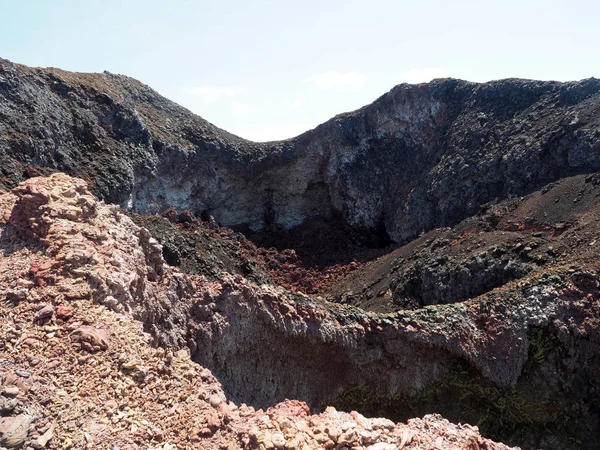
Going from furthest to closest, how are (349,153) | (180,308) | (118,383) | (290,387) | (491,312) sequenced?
(349,153), (491,312), (290,387), (180,308), (118,383)

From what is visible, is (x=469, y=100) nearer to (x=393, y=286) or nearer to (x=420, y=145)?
(x=420, y=145)

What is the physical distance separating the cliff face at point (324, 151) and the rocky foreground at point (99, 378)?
14491mm

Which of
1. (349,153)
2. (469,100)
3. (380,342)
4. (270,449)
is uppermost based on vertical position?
(469,100)

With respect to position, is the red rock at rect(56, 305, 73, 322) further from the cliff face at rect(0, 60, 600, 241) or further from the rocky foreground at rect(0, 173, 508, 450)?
the cliff face at rect(0, 60, 600, 241)

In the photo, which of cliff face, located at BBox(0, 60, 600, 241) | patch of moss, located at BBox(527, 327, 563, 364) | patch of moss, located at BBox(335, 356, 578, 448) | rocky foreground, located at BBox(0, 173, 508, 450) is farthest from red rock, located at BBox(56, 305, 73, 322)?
cliff face, located at BBox(0, 60, 600, 241)

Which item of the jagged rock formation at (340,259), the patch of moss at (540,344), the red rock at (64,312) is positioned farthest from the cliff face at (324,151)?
the red rock at (64,312)

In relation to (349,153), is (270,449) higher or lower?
lower

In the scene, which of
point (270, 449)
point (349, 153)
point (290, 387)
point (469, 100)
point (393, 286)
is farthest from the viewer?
point (349, 153)

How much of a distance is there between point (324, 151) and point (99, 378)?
110ft

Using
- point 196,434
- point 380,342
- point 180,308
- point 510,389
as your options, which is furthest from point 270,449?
point 510,389

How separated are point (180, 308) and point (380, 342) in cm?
613

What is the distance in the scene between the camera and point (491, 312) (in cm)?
1515

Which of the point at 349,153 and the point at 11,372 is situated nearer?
the point at 11,372

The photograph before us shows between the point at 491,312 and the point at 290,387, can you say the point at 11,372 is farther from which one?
the point at 491,312
